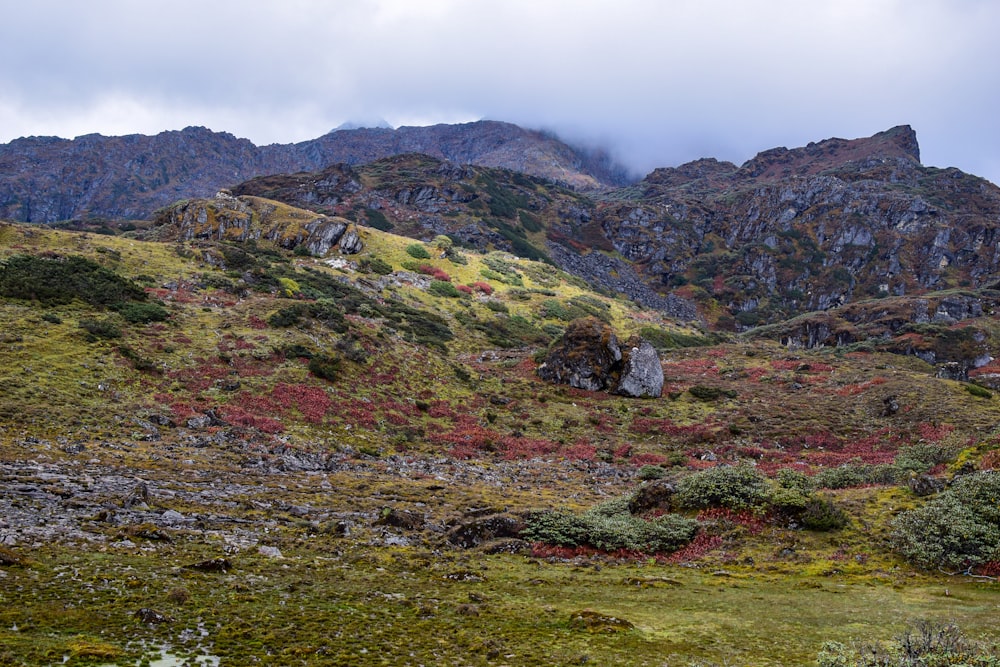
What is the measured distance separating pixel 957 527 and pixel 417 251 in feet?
218

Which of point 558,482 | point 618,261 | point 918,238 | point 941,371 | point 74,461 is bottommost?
point 558,482

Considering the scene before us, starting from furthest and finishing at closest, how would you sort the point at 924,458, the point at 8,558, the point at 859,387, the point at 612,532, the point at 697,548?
the point at 859,387
the point at 924,458
the point at 612,532
the point at 697,548
the point at 8,558

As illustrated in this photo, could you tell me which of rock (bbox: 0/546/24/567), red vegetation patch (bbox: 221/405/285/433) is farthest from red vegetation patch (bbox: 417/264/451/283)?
rock (bbox: 0/546/24/567)

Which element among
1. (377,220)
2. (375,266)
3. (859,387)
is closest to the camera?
(859,387)

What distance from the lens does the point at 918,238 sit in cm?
13550

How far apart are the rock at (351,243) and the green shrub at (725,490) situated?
186 feet

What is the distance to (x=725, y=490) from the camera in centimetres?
1691

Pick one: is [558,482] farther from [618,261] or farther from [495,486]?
[618,261]

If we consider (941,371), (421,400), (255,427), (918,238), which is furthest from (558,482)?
(918,238)

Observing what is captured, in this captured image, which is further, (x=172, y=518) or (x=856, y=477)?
(x=856, y=477)

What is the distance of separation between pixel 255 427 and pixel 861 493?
78.3 feet

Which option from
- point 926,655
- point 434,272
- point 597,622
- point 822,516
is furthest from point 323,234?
point 926,655

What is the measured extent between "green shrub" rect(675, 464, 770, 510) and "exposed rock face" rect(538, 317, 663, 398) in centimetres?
2200

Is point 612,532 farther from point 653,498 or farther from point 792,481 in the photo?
point 792,481
